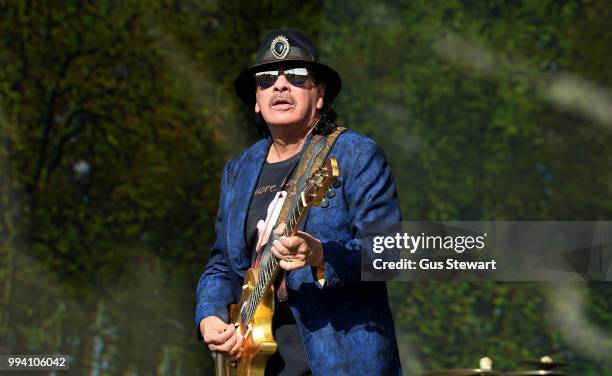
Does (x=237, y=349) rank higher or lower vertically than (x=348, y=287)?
lower

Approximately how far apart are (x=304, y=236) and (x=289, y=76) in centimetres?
85

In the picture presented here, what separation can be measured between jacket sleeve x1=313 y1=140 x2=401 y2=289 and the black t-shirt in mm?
259

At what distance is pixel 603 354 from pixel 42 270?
420cm

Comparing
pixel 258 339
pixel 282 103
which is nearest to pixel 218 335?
pixel 258 339

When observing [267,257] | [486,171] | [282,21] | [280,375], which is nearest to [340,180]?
[267,257]

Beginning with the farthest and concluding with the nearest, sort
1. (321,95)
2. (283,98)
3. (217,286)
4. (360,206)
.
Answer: (217,286) → (321,95) → (283,98) → (360,206)

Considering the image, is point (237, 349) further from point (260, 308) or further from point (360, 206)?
point (360, 206)

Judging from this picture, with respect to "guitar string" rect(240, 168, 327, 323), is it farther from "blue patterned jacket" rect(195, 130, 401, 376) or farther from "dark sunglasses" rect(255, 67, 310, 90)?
"dark sunglasses" rect(255, 67, 310, 90)

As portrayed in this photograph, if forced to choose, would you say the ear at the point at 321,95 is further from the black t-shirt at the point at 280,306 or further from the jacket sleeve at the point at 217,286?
the jacket sleeve at the point at 217,286

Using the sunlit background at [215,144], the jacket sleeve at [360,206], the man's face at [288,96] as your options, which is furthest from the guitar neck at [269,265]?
the sunlit background at [215,144]

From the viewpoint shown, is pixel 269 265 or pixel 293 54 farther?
pixel 293 54

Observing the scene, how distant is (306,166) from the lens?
13.1 feet

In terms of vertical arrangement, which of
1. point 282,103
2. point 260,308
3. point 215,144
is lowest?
point 260,308

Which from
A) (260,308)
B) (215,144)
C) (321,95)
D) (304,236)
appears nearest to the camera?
(304,236)
